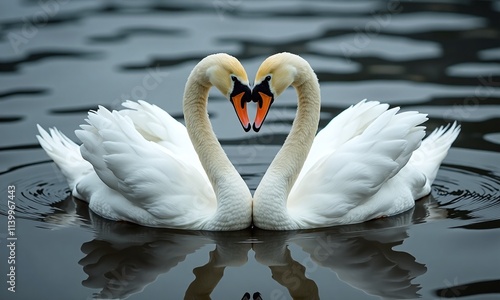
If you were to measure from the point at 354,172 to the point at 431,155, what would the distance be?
1670mm

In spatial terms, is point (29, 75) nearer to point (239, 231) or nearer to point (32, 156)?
point (32, 156)

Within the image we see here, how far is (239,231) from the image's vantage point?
30.7ft

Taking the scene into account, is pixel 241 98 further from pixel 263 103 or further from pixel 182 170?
pixel 182 170

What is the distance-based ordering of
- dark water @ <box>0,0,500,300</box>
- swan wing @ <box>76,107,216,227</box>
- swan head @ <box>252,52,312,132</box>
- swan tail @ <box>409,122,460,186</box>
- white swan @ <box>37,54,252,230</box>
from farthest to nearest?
swan tail @ <box>409,122,460,186</box> → swan wing @ <box>76,107,216,227</box> → white swan @ <box>37,54,252,230</box> → swan head @ <box>252,52,312,132</box> → dark water @ <box>0,0,500,300</box>

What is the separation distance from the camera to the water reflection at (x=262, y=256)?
8289mm

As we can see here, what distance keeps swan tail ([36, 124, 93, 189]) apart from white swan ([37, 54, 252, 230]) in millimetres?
790

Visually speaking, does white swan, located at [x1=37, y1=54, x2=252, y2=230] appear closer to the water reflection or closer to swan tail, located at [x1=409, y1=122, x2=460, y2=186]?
the water reflection

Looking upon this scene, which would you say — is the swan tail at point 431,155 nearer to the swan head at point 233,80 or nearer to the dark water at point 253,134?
the dark water at point 253,134

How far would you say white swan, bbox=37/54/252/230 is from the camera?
29.5 feet

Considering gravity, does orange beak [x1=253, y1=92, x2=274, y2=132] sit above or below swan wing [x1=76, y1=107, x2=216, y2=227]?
above

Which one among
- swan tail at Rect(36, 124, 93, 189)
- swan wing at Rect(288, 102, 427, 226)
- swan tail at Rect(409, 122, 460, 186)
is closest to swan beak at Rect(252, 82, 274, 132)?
swan wing at Rect(288, 102, 427, 226)

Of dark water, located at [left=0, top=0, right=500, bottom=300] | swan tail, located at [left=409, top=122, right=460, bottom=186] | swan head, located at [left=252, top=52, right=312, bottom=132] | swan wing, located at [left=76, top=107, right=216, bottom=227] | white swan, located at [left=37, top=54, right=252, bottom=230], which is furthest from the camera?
swan tail, located at [left=409, top=122, right=460, bottom=186]

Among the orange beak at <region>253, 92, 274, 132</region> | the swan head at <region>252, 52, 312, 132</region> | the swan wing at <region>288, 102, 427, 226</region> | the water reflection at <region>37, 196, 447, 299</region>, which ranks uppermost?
the swan head at <region>252, 52, 312, 132</region>

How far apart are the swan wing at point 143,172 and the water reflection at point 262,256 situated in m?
0.27
